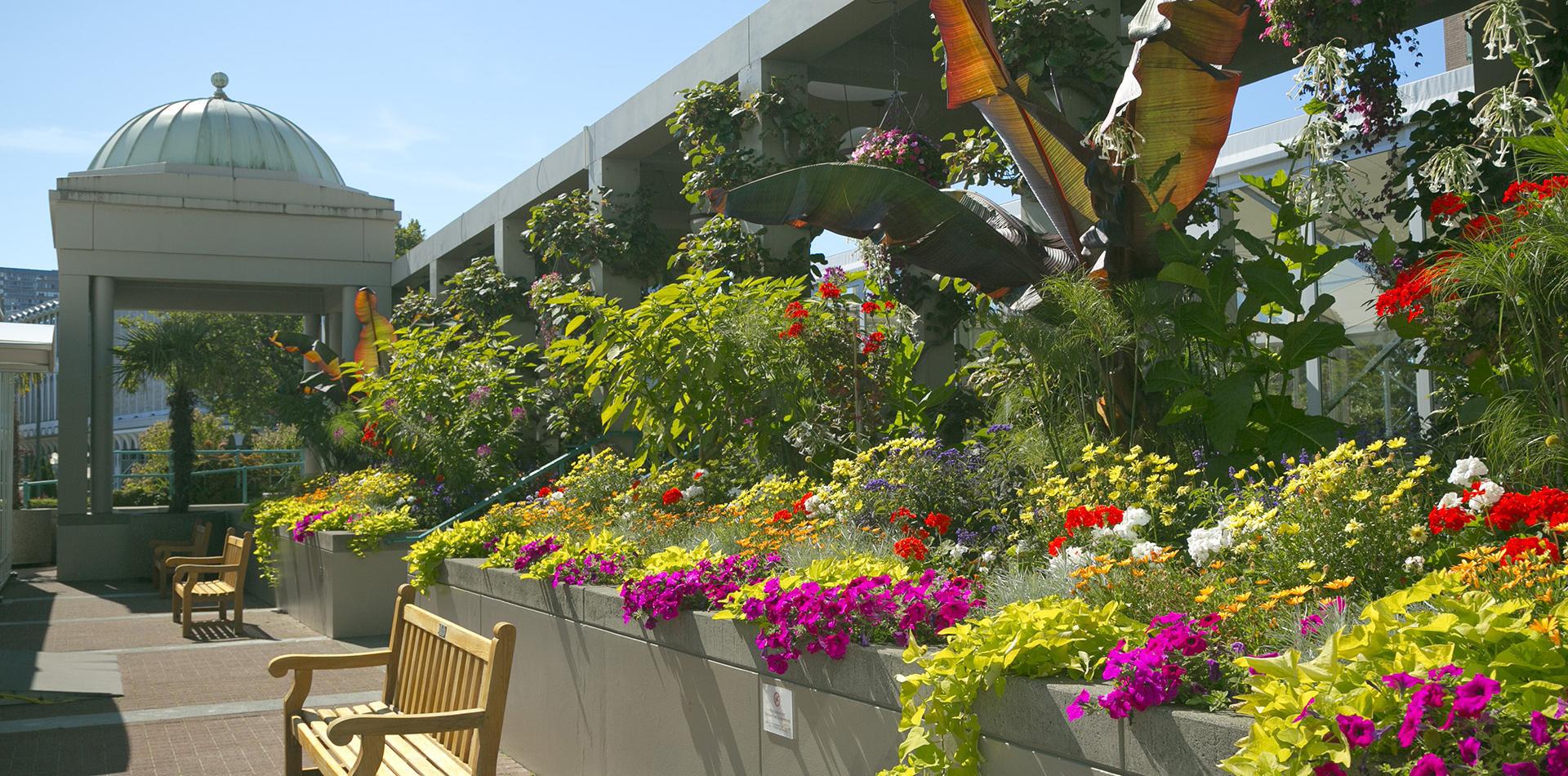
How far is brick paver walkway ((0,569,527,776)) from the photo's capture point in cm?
606

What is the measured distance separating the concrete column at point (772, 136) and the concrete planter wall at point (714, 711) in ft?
14.1

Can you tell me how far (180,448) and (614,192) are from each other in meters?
9.88

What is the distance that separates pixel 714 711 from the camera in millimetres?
4211

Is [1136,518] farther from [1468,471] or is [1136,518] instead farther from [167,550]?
[167,550]

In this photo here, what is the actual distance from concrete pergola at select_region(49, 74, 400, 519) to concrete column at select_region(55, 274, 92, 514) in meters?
0.02

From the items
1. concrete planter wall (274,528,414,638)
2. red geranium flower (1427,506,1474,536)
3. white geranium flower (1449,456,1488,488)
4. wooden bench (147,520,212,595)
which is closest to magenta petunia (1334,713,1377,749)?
red geranium flower (1427,506,1474,536)

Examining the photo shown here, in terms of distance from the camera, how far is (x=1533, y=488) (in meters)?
3.71

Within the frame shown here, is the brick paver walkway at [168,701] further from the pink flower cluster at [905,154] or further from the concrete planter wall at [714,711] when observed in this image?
the pink flower cluster at [905,154]

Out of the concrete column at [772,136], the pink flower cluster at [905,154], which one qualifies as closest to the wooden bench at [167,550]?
the concrete column at [772,136]

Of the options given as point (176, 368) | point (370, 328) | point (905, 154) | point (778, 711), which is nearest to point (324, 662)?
point (778, 711)

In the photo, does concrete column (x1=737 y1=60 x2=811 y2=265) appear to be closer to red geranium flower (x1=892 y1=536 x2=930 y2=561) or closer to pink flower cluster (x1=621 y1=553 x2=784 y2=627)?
pink flower cluster (x1=621 y1=553 x2=784 y2=627)

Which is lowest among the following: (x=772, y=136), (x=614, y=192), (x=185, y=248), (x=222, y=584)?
(x=222, y=584)

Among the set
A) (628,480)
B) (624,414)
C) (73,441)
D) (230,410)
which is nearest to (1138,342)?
(628,480)

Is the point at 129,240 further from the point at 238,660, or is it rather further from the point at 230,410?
the point at 230,410
